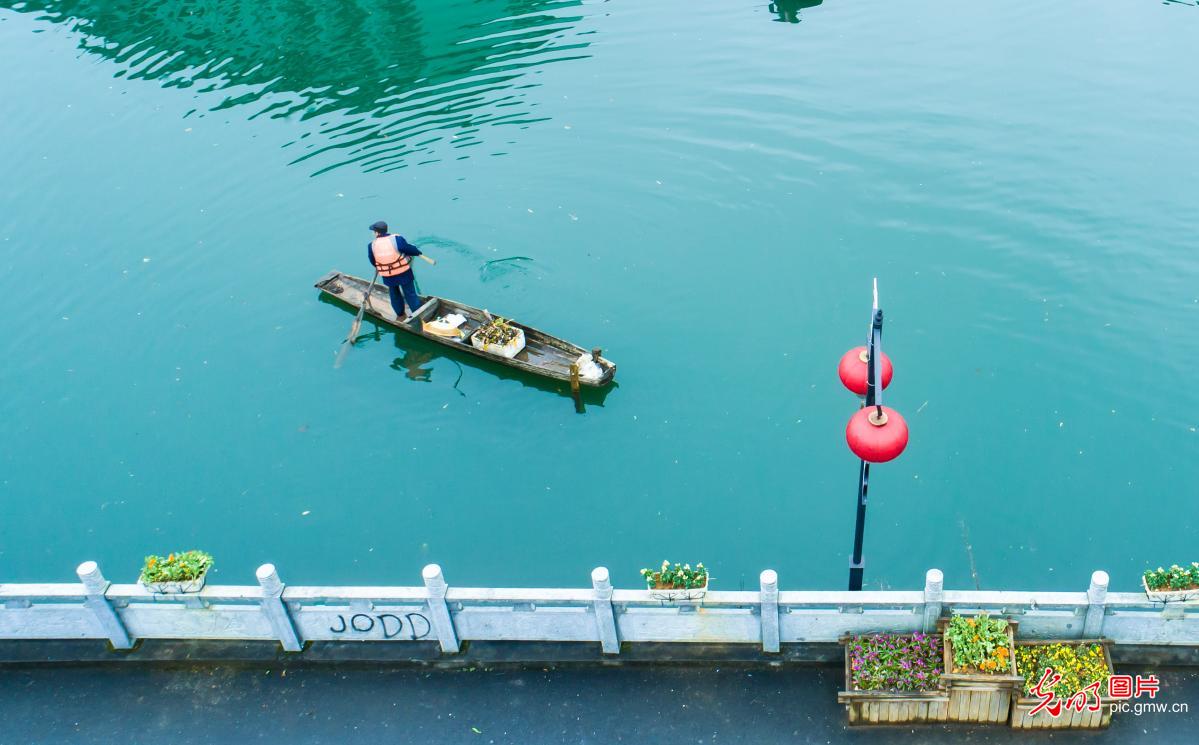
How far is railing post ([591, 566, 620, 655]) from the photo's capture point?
13.0 m

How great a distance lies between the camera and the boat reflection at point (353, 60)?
30531mm

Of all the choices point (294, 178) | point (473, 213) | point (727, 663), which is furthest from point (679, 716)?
point (294, 178)

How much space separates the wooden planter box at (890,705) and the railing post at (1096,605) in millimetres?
2155

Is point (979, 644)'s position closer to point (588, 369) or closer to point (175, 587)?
point (588, 369)

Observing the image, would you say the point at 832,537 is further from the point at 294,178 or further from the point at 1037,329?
the point at 294,178

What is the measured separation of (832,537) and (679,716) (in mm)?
5498

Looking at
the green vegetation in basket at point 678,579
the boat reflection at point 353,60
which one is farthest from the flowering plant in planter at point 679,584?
the boat reflection at point 353,60

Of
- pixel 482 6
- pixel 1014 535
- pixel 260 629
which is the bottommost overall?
pixel 1014 535

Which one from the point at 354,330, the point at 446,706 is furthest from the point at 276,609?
the point at 354,330

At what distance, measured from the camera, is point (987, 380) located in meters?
20.2

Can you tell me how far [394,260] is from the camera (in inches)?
848

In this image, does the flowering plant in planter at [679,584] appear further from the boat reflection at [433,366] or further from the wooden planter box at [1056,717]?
the boat reflection at [433,366]

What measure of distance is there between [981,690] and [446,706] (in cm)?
718

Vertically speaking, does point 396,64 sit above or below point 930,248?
above
